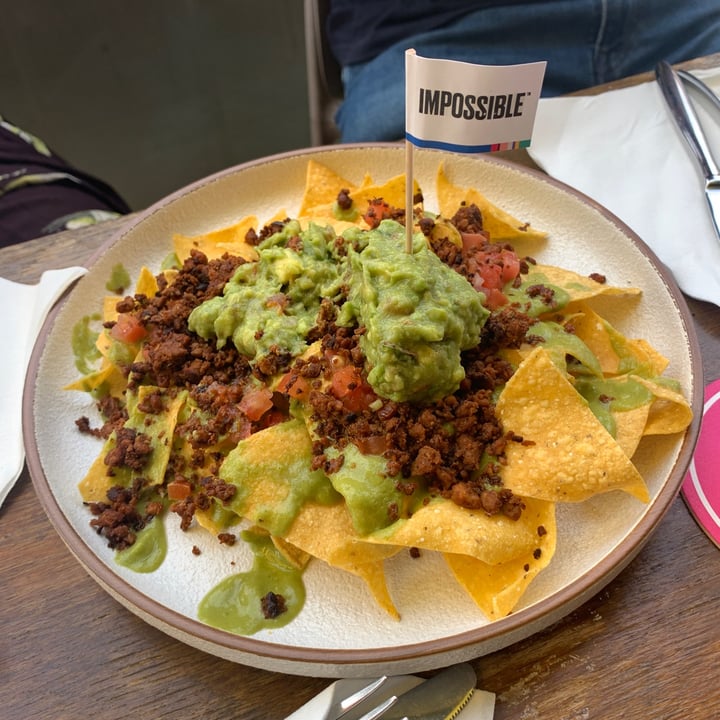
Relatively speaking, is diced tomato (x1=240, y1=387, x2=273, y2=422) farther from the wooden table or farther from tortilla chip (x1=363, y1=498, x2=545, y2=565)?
the wooden table

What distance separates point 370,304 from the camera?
161 cm

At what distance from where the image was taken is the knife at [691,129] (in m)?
2.30

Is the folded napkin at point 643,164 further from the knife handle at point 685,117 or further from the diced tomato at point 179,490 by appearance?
the diced tomato at point 179,490

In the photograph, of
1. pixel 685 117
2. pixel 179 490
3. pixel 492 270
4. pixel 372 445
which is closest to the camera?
pixel 372 445

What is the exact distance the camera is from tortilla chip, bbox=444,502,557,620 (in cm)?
145

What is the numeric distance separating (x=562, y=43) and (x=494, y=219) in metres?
1.21

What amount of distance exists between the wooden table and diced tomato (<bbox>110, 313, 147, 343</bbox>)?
68cm

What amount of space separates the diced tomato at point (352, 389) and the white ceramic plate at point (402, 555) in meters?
0.39

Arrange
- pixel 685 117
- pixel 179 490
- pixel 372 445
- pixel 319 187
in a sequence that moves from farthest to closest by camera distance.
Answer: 1. pixel 685 117
2. pixel 319 187
3. pixel 179 490
4. pixel 372 445

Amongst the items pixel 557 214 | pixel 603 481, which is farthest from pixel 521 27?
pixel 603 481

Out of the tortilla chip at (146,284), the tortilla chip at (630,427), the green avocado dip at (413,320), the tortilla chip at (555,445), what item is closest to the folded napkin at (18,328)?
the tortilla chip at (146,284)

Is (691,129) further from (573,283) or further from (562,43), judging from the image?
(573,283)

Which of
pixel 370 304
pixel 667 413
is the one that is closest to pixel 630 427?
pixel 667 413

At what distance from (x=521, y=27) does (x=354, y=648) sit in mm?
2565
